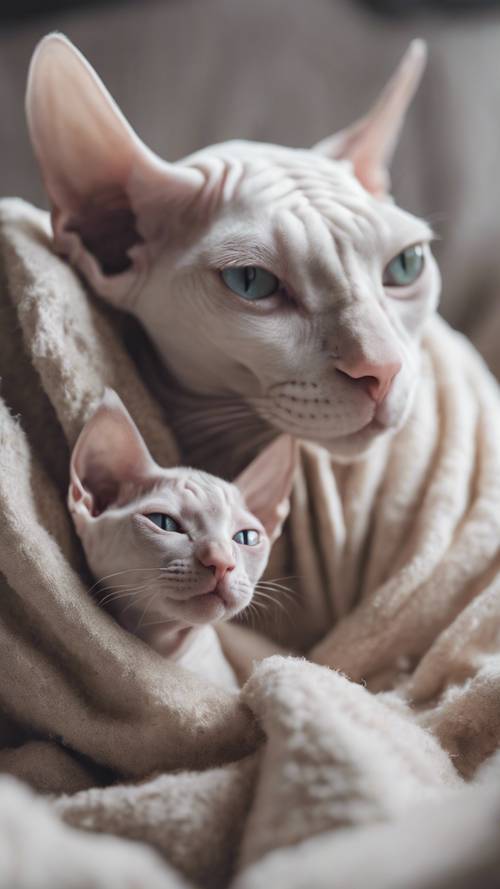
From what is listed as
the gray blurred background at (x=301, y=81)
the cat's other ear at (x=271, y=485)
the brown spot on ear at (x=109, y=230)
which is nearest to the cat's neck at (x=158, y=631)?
the cat's other ear at (x=271, y=485)

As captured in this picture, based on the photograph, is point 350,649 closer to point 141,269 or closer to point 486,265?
point 141,269

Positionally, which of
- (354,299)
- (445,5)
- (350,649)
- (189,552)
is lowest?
(350,649)

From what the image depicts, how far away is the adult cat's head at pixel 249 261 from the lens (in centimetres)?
72

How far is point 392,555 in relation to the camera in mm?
820

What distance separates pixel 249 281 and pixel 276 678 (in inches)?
12.7

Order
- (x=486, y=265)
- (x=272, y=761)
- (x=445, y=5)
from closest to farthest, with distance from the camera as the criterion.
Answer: (x=272, y=761) < (x=486, y=265) < (x=445, y=5)

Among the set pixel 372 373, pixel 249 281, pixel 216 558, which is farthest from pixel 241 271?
pixel 216 558

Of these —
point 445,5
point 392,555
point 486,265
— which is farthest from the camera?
point 445,5

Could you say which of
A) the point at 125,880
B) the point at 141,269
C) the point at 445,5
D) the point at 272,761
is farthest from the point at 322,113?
the point at 125,880

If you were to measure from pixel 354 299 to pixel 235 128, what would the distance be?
0.75m

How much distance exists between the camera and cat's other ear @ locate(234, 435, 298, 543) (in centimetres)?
73

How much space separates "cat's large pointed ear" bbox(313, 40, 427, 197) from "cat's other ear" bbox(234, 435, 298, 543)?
354mm

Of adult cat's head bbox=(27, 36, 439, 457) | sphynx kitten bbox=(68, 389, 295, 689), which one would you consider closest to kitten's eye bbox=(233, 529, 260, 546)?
sphynx kitten bbox=(68, 389, 295, 689)

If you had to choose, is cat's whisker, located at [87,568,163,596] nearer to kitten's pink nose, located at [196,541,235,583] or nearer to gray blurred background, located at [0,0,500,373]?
kitten's pink nose, located at [196,541,235,583]
